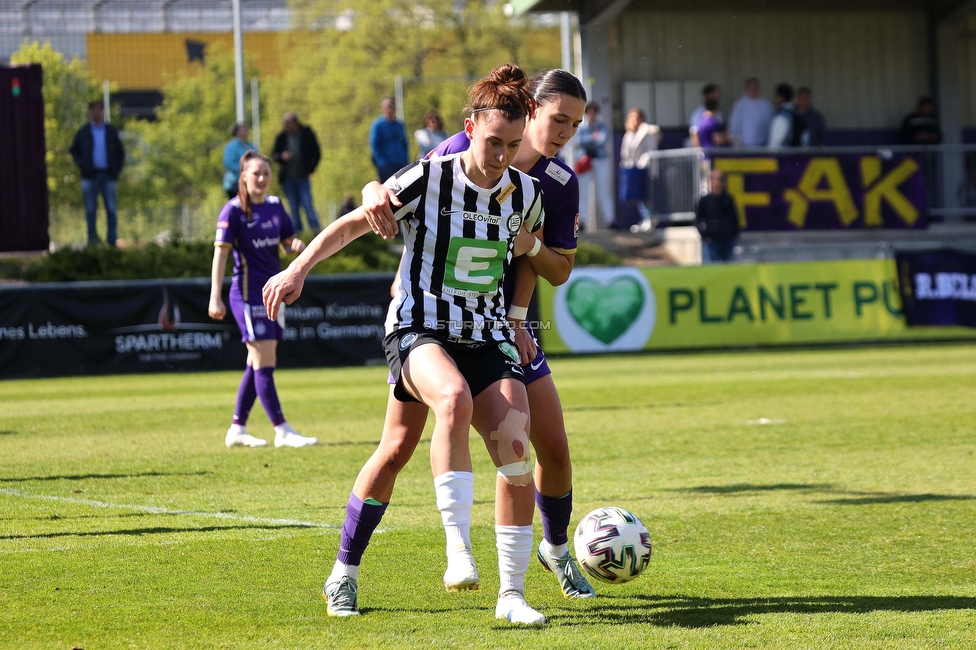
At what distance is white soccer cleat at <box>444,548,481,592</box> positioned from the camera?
4.38 metres

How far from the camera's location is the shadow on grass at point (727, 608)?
4.72m

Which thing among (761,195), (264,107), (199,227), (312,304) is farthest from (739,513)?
(264,107)

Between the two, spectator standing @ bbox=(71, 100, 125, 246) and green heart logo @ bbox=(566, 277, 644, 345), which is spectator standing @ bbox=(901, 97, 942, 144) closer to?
green heart logo @ bbox=(566, 277, 644, 345)

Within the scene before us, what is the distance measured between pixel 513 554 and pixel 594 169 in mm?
20747

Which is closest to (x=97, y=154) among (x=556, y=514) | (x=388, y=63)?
(x=556, y=514)

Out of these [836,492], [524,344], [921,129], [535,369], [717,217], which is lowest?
[836,492]

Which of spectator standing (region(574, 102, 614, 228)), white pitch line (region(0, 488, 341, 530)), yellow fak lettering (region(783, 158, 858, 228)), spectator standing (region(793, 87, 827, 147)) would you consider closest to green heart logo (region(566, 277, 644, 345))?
spectator standing (region(574, 102, 614, 228))

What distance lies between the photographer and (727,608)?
4.90m

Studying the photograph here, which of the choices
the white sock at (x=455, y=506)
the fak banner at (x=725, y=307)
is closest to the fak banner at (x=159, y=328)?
the fak banner at (x=725, y=307)

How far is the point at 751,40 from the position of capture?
30266 millimetres

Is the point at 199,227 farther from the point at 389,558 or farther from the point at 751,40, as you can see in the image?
the point at 389,558

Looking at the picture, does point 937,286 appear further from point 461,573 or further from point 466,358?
point 461,573

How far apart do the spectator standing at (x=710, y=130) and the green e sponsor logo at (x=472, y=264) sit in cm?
1945

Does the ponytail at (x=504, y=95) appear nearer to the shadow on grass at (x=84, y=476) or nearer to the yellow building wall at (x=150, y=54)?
the shadow on grass at (x=84, y=476)
